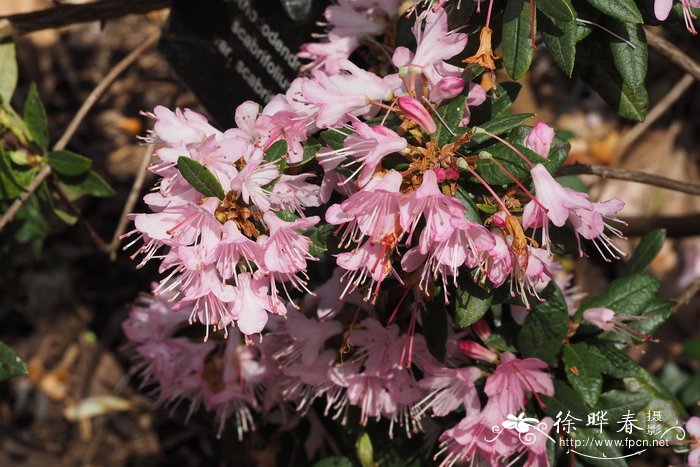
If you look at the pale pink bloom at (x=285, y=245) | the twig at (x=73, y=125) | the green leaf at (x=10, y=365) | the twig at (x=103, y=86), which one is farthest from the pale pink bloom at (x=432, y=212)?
the twig at (x=103, y=86)

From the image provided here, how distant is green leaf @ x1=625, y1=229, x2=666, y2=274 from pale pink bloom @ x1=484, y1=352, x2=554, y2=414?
50 centimetres

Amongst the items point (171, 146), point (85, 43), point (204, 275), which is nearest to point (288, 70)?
point (171, 146)

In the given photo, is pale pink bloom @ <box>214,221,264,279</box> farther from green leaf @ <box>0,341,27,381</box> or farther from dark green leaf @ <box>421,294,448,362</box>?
green leaf @ <box>0,341,27,381</box>

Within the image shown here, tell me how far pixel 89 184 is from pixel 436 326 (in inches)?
34.9

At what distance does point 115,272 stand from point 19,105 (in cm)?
66

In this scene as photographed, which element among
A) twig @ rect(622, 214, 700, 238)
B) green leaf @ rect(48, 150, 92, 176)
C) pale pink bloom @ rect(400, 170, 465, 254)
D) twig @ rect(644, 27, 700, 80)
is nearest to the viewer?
pale pink bloom @ rect(400, 170, 465, 254)

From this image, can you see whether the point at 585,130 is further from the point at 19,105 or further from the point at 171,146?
the point at 171,146

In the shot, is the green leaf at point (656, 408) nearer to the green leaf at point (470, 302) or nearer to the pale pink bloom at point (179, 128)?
the green leaf at point (470, 302)

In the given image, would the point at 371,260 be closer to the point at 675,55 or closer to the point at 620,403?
the point at 620,403

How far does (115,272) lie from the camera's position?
283cm

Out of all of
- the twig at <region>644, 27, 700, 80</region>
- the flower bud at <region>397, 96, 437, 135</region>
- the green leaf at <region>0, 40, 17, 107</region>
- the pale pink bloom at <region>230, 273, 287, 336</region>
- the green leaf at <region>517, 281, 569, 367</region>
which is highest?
the flower bud at <region>397, 96, 437, 135</region>

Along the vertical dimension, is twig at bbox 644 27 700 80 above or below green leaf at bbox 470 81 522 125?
below

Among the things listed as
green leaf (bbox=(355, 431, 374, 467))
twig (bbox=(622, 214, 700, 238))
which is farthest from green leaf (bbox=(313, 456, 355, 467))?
twig (bbox=(622, 214, 700, 238))

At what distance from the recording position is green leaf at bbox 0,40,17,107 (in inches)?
69.2
